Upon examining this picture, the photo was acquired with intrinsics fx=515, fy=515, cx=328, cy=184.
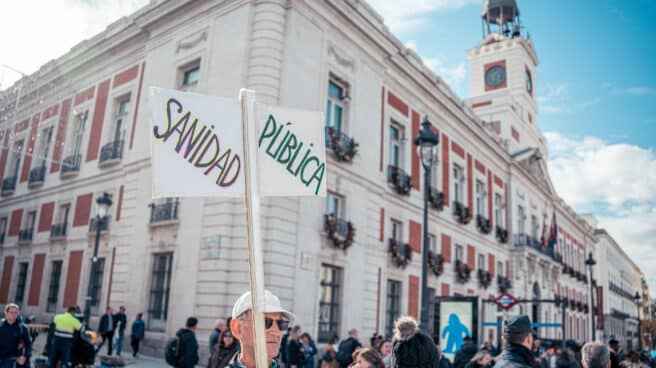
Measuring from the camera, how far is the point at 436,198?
23.9 metres

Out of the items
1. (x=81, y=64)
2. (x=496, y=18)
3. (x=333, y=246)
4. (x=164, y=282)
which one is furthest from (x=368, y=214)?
(x=496, y=18)

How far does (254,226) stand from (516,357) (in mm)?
2556

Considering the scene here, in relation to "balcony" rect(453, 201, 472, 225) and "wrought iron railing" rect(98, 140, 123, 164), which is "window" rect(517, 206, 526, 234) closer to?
"balcony" rect(453, 201, 472, 225)

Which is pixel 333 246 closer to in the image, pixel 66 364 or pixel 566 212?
pixel 66 364

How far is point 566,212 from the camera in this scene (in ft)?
159

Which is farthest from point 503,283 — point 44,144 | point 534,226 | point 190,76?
point 44,144

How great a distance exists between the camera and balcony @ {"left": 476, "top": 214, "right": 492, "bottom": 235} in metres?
29.0

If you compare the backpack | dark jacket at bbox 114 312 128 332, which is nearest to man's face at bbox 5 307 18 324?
the backpack

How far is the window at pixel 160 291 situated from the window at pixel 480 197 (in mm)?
19498

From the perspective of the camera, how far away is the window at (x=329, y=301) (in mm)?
16500

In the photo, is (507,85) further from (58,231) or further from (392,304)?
(58,231)

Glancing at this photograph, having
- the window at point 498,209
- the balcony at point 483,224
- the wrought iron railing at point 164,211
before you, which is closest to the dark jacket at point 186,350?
the wrought iron railing at point 164,211

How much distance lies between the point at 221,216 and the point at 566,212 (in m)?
42.3

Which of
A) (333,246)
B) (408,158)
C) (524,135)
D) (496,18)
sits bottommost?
(333,246)
